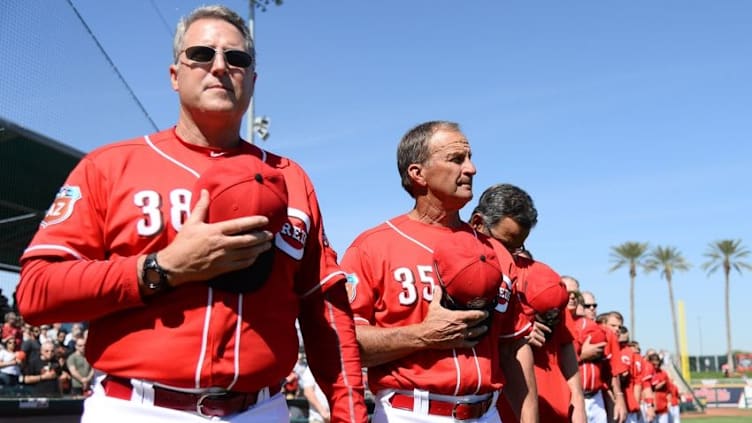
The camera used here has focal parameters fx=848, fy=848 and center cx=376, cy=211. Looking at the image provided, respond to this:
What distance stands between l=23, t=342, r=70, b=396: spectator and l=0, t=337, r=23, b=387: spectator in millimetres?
158

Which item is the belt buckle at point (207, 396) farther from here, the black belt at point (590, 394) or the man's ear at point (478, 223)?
the black belt at point (590, 394)

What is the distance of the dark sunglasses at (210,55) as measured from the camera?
290 centimetres

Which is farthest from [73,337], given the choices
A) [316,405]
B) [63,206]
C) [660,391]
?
[660,391]

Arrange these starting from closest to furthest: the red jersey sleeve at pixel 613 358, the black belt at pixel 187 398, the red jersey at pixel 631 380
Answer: the black belt at pixel 187 398 < the red jersey sleeve at pixel 613 358 < the red jersey at pixel 631 380

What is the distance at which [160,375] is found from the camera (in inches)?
99.7

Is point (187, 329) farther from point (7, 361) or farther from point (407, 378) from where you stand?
point (7, 361)

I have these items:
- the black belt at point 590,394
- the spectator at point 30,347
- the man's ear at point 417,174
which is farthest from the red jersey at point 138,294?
the spectator at point 30,347

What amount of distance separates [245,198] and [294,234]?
17.2 inches

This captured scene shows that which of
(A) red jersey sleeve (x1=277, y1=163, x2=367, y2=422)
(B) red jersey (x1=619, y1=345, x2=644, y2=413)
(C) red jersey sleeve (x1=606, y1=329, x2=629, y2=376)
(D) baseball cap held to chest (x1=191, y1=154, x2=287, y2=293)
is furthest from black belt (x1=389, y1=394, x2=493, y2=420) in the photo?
(B) red jersey (x1=619, y1=345, x2=644, y2=413)

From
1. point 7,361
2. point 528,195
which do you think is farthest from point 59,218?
point 7,361

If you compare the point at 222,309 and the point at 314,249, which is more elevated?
the point at 314,249

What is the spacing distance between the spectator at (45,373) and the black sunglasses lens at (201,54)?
9136 millimetres

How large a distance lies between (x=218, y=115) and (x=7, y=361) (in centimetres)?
950

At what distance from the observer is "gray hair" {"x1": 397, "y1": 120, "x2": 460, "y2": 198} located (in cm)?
449
